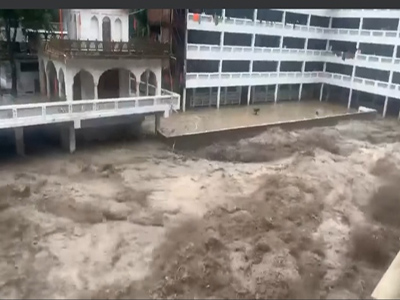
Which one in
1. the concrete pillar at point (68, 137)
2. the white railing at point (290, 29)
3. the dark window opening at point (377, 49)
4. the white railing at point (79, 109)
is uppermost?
the white railing at point (290, 29)

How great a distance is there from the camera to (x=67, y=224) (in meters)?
2.82

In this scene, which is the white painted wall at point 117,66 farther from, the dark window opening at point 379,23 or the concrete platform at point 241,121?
the dark window opening at point 379,23

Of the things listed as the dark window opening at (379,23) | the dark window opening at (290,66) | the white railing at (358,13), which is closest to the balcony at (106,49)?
the white railing at (358,13)

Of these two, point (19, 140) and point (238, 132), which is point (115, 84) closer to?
point (19, 140)

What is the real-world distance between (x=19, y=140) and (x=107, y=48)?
3.93ft

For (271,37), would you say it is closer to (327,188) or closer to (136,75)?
(136,75)

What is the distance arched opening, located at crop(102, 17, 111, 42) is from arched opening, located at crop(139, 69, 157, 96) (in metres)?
0.56

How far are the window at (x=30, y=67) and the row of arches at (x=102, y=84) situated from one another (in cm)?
13

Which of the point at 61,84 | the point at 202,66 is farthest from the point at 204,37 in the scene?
the point at 61,84

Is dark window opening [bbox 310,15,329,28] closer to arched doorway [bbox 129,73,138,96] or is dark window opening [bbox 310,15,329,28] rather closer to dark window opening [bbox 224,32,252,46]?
dark window opening [bbox 224,32,252,46]

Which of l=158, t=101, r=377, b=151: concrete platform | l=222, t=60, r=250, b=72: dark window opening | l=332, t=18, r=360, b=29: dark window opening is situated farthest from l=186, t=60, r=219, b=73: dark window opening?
l=332, t=18, r=360, b=29: dark window opening

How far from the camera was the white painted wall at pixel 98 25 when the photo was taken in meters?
3.70

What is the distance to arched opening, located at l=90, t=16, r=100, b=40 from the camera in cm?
380

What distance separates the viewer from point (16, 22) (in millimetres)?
3695
